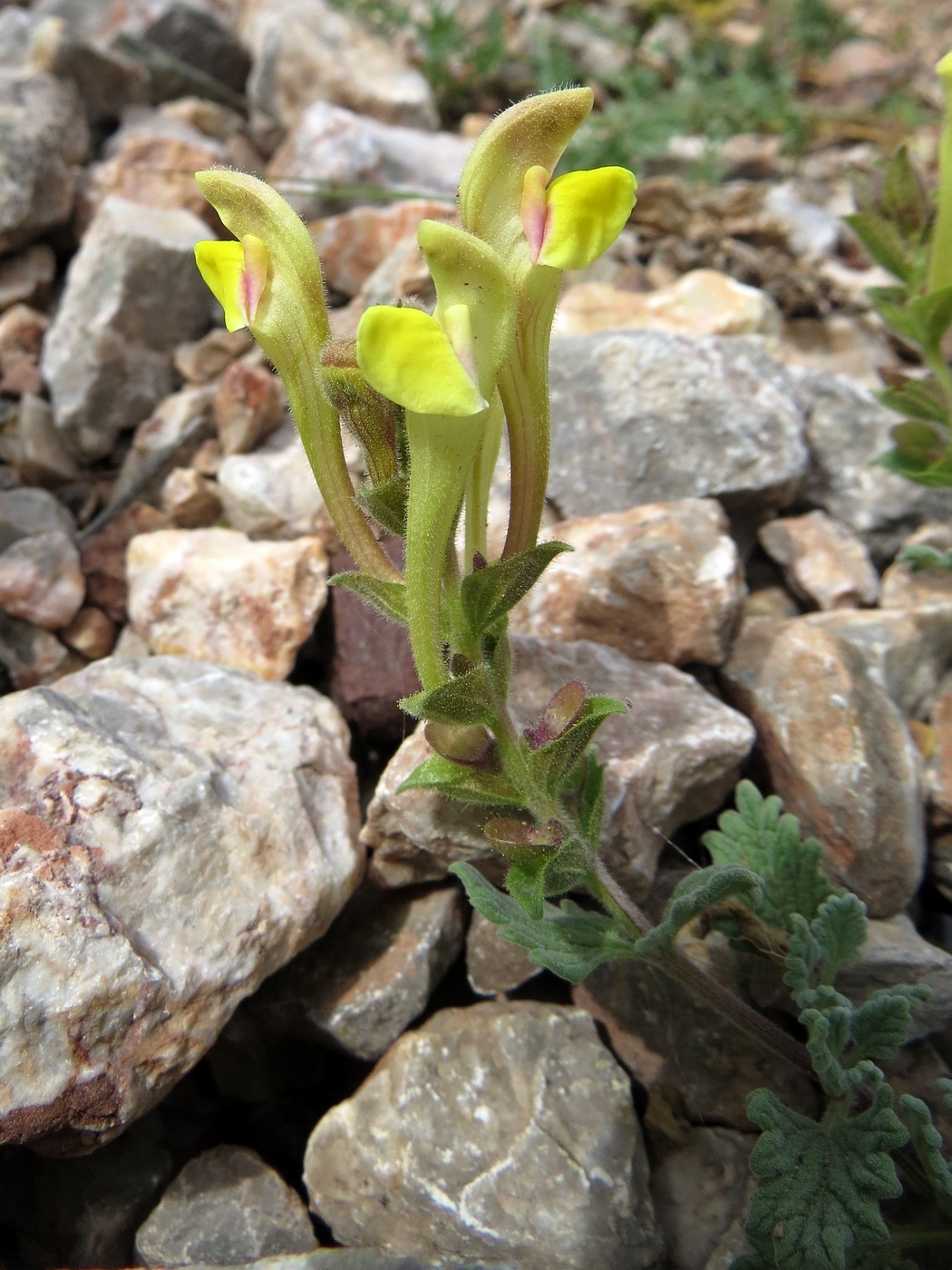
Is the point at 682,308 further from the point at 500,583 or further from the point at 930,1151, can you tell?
the point at 930,1151

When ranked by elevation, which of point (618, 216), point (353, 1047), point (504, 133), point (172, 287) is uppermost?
point (504, 133)

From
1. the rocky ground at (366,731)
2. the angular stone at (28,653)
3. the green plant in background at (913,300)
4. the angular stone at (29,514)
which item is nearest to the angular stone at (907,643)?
the rocky ground at (366,731)

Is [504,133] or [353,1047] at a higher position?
[504,133]

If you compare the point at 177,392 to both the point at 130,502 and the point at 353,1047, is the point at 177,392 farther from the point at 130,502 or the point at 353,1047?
the point at 353,1047

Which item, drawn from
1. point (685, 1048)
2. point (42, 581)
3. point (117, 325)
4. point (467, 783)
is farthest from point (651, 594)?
point (117, 325)

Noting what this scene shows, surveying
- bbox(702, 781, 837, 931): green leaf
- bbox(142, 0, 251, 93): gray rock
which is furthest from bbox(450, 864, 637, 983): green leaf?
bbox(142, 0, 251, 93): gray rock

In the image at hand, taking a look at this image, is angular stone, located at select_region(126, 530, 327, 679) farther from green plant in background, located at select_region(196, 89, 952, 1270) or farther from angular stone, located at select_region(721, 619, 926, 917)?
angular stone, located at select_region(721, 619, 926, 917)

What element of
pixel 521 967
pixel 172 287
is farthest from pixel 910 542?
pixel 172 287
